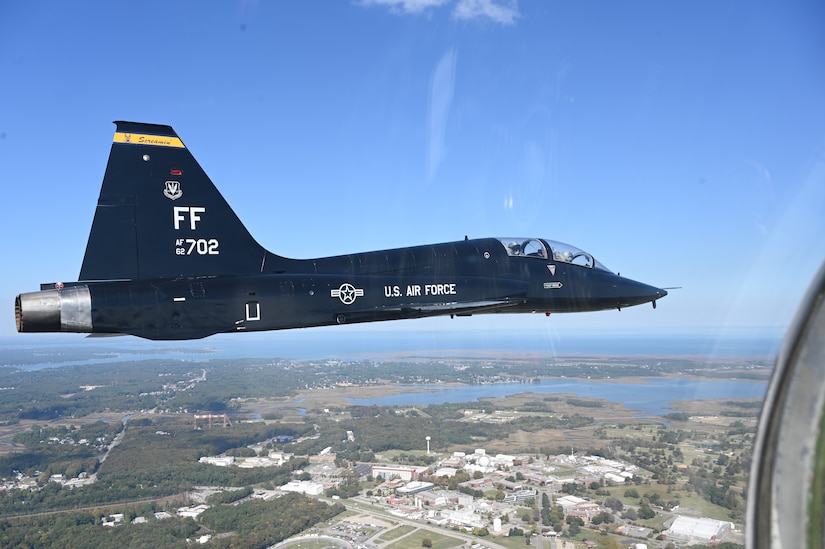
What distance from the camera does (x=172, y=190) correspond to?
10164 mm

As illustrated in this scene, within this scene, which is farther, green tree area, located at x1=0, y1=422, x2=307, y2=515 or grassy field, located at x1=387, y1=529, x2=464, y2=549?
green tree area, located at x1=0, y1=422, x2=307, y2=515

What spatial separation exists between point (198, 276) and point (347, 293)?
2.81 m

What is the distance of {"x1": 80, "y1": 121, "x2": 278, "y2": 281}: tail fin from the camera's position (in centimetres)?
962

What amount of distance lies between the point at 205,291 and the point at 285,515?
737cm

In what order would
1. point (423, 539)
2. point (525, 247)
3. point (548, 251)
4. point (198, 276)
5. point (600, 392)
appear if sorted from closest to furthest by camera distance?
1. point (198, 276)
2. point (423, 539)
3. point (525, 247)
4. point (548, 251)
5. point (600, 392)

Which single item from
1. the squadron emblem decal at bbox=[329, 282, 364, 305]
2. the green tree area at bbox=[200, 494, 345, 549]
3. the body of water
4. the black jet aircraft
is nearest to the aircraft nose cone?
the body of water

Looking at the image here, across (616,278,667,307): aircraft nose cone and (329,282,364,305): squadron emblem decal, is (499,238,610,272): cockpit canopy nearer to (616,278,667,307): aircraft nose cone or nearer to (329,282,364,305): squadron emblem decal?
(616,278,667,307): aircraft nose cone

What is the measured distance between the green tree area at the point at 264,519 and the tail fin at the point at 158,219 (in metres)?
7.05

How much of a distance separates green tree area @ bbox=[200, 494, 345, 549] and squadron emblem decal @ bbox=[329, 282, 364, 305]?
21.9 feet

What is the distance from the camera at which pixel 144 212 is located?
9.94m

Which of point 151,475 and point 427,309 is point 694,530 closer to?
point 427,309

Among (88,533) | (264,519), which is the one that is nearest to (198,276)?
(264,519)

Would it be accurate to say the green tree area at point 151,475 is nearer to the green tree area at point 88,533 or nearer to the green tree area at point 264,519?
the green tree area at point 88,533

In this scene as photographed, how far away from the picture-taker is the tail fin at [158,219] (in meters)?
9.62
